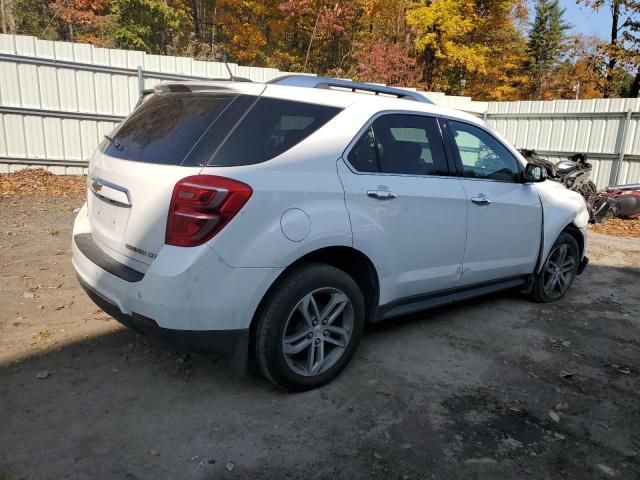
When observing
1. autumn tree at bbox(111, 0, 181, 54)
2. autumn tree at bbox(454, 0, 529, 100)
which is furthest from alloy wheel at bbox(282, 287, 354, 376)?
autumn tree at bbox(111, 0, 181, 54)

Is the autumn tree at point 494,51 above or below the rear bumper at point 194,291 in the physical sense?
above

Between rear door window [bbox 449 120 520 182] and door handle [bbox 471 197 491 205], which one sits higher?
rear door window [bbox 449 120 520 182]

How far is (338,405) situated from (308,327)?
50cm

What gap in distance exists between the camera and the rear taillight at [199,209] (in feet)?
8.19

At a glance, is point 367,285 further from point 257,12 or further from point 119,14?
point 119,14

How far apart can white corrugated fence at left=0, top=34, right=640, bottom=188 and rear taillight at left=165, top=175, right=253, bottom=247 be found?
842 centimetres

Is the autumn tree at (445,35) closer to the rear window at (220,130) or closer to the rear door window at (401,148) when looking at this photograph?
the rear door window at (401,148)

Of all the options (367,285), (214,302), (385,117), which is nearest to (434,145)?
(385,117)

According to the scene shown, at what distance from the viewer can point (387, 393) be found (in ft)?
10.3

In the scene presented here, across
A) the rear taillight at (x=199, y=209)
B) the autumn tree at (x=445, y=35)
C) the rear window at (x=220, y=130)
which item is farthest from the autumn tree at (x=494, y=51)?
the rear taillight at (x=199, y=209)

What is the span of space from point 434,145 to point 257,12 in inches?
790

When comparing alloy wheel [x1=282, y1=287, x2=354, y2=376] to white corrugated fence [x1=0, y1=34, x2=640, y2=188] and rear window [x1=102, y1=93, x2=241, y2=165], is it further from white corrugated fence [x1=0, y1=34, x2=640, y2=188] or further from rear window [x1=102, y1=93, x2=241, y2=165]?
white corrugated fence [x1=0, y1=34, x2=640, y2=188]

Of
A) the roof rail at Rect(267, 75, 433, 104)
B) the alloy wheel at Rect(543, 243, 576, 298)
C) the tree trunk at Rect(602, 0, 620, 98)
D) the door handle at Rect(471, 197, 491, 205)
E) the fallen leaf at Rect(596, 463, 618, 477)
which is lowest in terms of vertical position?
the fallen leaf at Rect(596, 463, 618, 477)

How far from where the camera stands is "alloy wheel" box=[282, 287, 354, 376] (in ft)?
9.71
